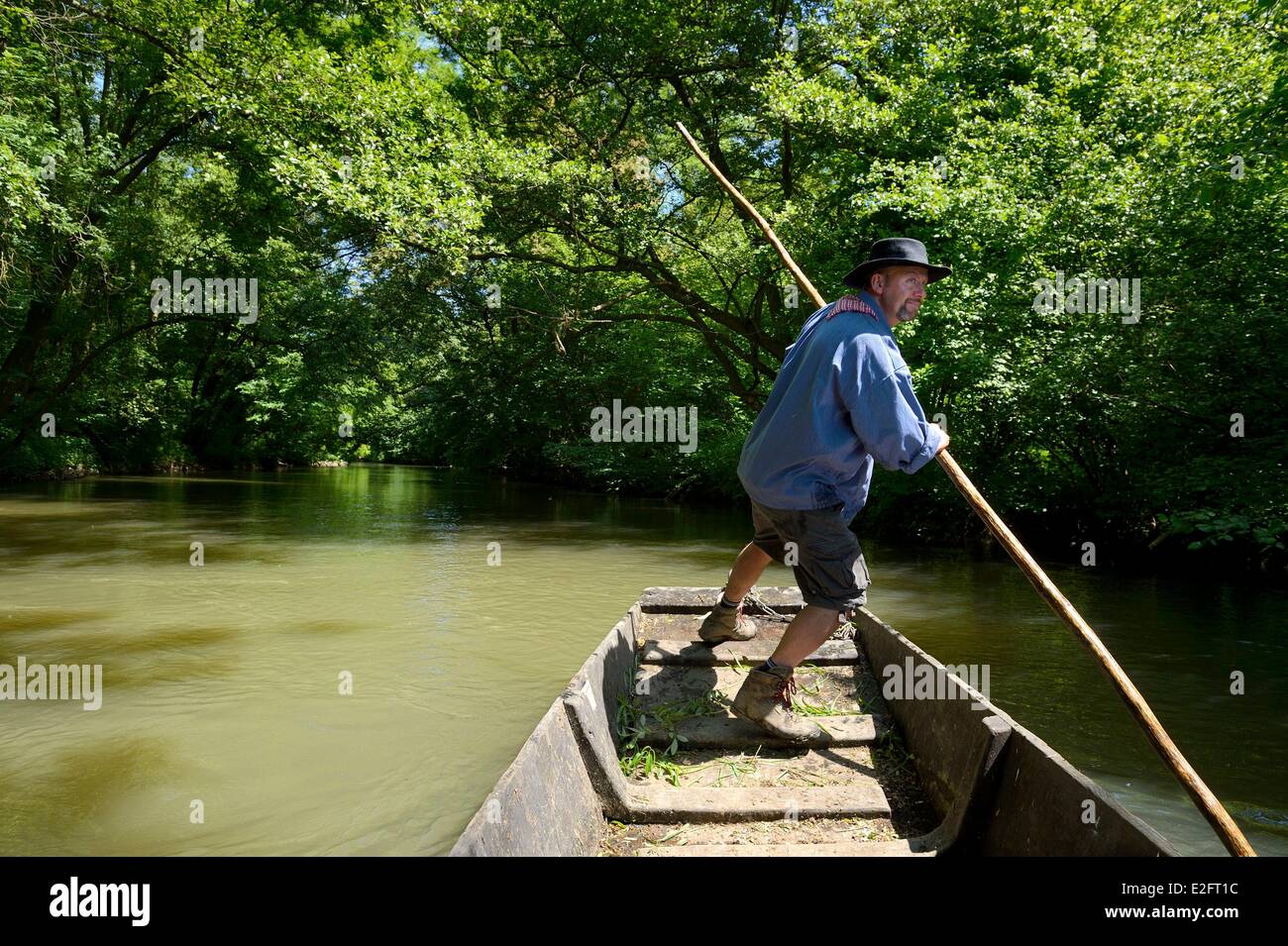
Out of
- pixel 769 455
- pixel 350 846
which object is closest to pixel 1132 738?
pixel 769 455

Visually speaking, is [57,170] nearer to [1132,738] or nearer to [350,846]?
[350,846]

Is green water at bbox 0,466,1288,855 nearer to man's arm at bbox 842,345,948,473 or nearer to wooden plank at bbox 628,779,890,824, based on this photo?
wooden plank at bbox 628,779,890,824

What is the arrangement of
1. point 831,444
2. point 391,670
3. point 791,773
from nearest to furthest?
point 831,444
point 791,773
point 391,670

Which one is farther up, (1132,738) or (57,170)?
(57,170)

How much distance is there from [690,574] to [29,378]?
1849cm

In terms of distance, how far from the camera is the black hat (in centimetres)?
335

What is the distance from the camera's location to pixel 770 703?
11.5 feet

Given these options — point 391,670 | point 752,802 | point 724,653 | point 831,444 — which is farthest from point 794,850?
point 391,670

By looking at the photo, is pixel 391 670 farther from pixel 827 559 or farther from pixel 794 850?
pixel 794 850

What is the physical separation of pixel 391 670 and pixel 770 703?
406 cm

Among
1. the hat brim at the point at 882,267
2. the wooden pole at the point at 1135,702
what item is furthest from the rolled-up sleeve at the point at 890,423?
the hat brim at the point at 882,267

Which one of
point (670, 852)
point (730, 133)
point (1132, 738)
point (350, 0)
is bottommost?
point (1132, 738)

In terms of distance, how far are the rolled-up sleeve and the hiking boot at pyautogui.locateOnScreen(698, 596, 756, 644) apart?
1405mm
